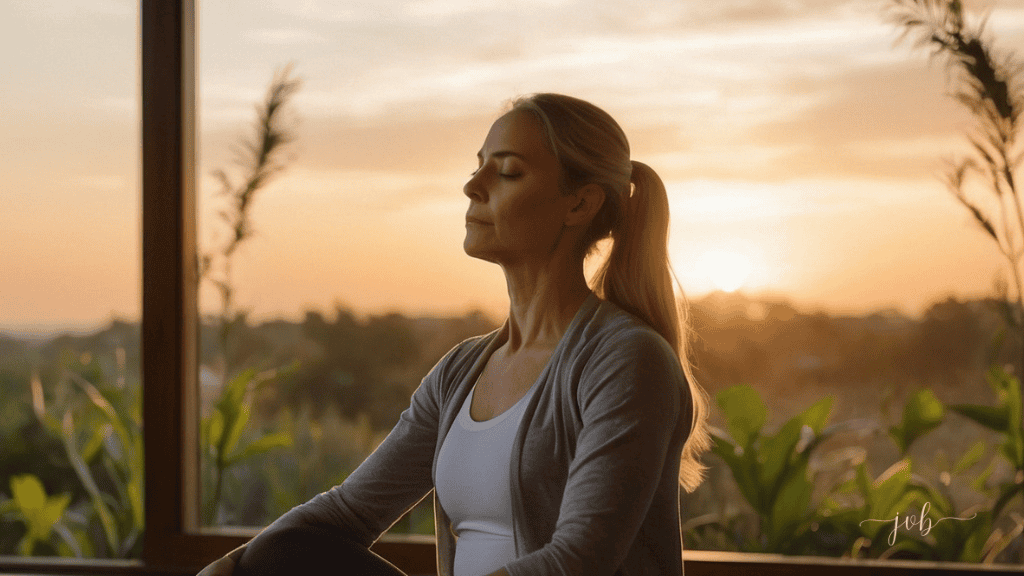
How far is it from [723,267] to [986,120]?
25.3 inches

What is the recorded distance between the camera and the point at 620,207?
1.16 meters

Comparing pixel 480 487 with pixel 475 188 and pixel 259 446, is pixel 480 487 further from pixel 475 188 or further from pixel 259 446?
pixel 259 446

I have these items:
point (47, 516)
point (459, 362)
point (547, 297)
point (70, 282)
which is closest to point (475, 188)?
point (547, 297)

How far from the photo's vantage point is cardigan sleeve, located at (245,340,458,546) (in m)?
1.24

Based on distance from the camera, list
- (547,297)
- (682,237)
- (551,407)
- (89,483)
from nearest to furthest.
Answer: (551,407) → (547,297) → (682,237) → (89,483)

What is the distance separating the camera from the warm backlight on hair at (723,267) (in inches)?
82.3

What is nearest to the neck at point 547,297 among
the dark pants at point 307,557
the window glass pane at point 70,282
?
the dark pants at point 307,557

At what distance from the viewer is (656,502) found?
1060 millimetres

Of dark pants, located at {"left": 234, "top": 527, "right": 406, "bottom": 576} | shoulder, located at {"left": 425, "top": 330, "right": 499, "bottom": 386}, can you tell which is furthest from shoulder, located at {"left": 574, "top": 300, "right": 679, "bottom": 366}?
dark pants, located at {"left": 234, "top": 527, "right": 406, "bottom": 576}

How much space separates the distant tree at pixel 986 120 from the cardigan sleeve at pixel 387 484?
134 centimetres

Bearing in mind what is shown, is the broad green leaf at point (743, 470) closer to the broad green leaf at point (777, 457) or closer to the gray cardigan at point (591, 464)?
the broad green leaf at point (777, 457)

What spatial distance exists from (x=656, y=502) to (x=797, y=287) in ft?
3.80

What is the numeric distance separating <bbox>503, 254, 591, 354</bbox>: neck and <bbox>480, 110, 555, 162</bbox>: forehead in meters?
0.14
